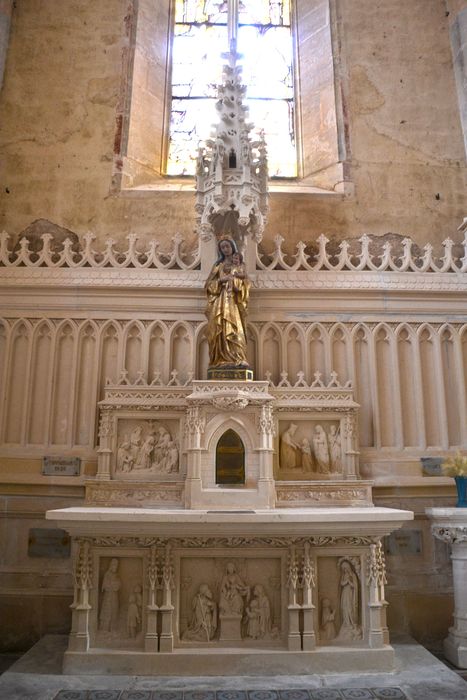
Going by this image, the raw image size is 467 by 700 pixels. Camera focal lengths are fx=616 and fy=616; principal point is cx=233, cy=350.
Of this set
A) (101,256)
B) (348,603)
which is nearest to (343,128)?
(101,256)

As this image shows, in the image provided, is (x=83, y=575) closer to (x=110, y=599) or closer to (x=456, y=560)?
(x=110, y=599)

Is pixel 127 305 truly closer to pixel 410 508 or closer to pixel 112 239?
pixel 112 239

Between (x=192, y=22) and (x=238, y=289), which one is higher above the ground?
(x=192, y=22)

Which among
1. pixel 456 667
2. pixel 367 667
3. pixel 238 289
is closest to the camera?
pixel 367 667

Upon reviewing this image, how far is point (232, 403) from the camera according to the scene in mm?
6477

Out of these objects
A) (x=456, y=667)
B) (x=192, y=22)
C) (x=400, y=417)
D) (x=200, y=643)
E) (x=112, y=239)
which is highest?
(x=192, y=22)

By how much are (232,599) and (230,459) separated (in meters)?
1.53

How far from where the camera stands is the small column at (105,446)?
22.2 ft

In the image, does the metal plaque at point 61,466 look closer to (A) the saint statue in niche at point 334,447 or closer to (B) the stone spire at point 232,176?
(A) the saint statue in niche at point 334,447

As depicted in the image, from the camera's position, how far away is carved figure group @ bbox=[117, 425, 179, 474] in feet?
22.6

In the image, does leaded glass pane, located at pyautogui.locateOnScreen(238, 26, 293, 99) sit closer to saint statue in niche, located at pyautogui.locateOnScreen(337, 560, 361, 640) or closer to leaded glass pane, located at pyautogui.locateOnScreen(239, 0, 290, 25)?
leaded glass pane, located at pyautogui.locateOnScreen(239, 0, 290, 25)

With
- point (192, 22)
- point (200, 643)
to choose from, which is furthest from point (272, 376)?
point (192, 22)

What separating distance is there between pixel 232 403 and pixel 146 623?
2260mm

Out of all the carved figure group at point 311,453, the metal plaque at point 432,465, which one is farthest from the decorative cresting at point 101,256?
the metal plaque at point 432,465
